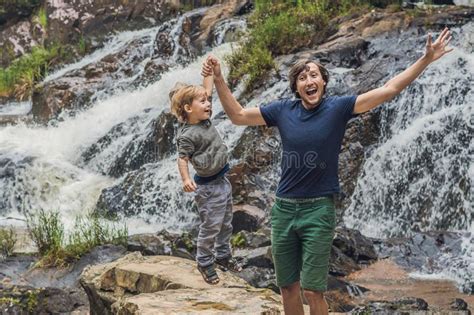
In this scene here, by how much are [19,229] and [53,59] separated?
430 inches

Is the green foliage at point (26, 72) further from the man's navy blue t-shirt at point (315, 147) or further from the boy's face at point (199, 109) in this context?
the man's navy blue t-shirt at point (315, 147)

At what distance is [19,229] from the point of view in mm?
12188

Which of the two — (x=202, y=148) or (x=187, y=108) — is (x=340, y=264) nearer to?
(x=202, y=148)

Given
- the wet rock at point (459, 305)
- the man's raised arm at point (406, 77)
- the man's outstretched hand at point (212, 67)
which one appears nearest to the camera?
the man's raised arm at point (406, 77)

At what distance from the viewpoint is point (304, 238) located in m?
4.28

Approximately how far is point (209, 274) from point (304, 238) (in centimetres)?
156

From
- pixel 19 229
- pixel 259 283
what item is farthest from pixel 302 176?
pixel 19 229

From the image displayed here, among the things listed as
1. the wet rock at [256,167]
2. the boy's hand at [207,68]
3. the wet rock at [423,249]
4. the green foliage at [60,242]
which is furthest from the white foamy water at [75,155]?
the boy's hand at [207,68]

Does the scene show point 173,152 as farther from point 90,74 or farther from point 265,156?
point 90,74

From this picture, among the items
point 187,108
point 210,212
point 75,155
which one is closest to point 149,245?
point 210,212

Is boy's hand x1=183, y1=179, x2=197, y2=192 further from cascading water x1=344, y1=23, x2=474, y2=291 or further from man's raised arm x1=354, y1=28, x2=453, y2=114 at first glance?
cascading water x1=344, y1=23, x2=474, y2=291

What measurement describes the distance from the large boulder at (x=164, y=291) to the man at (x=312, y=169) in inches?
30.6

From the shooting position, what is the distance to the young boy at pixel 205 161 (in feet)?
18.2

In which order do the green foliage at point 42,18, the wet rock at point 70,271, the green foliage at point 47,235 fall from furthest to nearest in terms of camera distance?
the green foliage at point 42,18 → the green foliage at point 47,235 → the wet rock at point 70,271
